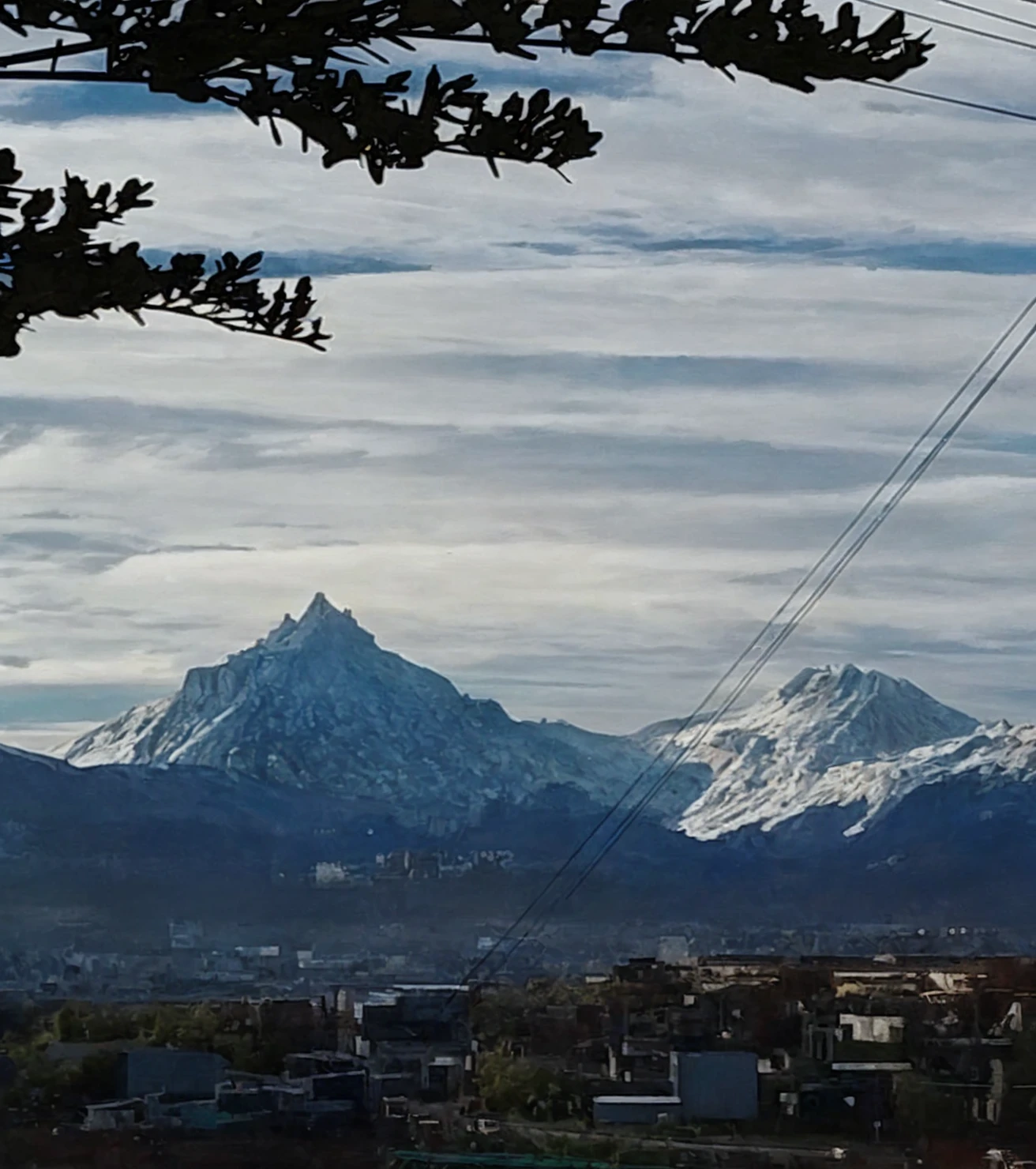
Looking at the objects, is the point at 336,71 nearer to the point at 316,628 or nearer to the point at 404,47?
the point at 404,47

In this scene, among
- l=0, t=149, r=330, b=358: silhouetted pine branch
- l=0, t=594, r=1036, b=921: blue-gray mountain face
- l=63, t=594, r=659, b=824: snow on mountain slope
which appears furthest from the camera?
l=63, t=594, r=659, b=824: snow on mountain slope

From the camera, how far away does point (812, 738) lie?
534 ft

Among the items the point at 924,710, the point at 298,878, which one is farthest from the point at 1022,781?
the point at 924,710

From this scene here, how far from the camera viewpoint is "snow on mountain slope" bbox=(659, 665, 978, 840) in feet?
417

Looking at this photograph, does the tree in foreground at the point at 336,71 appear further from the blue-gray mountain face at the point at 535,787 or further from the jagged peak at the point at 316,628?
the jagged peak at the point at 316,628

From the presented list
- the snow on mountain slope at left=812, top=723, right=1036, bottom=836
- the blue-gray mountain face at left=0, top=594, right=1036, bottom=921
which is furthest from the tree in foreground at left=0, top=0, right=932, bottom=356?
the snow on mountain slope at left=812, top=723, right=1036, bottom=836

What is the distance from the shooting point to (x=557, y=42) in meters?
3.23

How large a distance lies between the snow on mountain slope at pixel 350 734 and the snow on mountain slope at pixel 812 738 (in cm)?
744

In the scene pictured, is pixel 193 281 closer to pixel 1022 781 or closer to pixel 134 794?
pixel 134 794

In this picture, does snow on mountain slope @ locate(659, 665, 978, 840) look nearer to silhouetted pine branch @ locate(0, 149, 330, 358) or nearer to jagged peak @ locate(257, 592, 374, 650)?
jagged peak @ locate(257, 592, 374, 650)

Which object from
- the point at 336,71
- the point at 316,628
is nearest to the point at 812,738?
the point at 316,628

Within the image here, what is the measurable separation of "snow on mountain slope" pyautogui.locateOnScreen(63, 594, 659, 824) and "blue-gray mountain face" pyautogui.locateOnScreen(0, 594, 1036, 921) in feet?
0.67

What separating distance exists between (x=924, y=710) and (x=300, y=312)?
16705 centimetres

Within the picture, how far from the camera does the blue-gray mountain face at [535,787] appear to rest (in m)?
66.7
